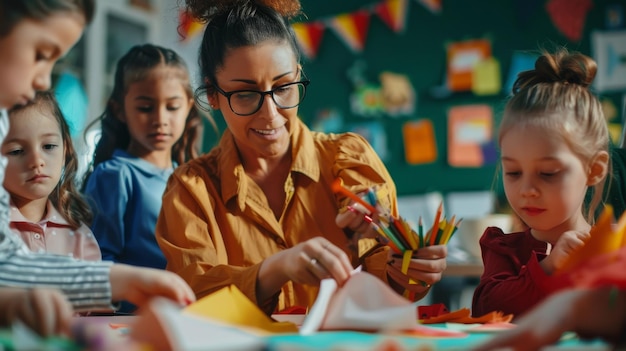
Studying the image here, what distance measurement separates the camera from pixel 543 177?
1.04 m

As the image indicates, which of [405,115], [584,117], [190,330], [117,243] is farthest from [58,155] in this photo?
[405,115]

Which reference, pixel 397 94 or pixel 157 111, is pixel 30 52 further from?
pixel 397 94

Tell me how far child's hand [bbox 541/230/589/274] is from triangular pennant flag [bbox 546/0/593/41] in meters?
3.04

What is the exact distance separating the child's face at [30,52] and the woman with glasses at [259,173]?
0.46 m

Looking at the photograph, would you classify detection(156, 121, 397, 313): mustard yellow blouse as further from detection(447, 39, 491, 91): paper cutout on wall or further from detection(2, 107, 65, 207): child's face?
detection(447, 39, 491, 91): paper cutout on wall

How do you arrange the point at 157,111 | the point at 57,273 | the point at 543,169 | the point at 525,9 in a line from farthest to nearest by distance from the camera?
the point at 525,9 < the point at 157,111 < the point at 543,169 < the point at 57,273

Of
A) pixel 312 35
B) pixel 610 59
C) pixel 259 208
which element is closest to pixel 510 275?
pixel 259 208

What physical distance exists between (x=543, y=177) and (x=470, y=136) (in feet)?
9.69

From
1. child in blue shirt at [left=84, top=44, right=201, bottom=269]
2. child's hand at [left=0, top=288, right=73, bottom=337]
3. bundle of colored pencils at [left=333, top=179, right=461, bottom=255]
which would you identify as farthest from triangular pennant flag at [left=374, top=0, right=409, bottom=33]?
child's hand at [left=0, top=288, right=73, bottom=337]

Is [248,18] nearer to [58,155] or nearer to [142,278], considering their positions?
[58,155]

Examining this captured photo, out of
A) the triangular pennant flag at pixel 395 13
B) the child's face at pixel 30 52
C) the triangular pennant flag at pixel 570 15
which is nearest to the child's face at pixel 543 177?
the child's face at pixel 30 52

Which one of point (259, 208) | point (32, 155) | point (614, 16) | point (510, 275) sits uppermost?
point (614, 16)

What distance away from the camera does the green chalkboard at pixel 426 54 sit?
3.84 m

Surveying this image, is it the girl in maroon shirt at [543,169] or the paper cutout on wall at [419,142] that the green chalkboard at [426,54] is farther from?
the girl in maroon shirt at [543,169]
